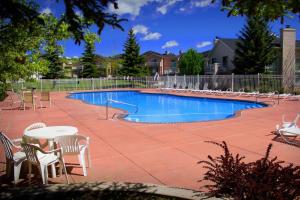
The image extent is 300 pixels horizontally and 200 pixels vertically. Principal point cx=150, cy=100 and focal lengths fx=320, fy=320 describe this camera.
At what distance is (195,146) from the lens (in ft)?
24.1

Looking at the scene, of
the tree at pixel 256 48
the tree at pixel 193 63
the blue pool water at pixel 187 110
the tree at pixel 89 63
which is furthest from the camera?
the tree at pixel 89 63

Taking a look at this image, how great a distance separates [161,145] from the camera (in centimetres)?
753

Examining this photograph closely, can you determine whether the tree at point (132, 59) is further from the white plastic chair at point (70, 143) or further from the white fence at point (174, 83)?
the white plastic chair at point (70, 143)

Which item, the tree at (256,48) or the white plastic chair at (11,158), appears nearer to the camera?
the white plastic chair at (11,158)

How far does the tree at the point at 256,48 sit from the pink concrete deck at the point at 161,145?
1984 cm

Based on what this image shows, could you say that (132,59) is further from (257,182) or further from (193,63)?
(257,182)

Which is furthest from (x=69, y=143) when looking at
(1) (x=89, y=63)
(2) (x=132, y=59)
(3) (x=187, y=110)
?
(1) (x=89, y=63)

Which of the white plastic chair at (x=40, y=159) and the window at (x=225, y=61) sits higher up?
the window at (x=225, y=61)

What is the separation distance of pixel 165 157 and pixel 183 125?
365 centimetres

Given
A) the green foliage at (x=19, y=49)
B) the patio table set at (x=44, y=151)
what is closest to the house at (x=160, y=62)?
the green foliage at (x=19, y=49)

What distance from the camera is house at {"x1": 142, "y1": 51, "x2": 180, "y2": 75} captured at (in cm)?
7044

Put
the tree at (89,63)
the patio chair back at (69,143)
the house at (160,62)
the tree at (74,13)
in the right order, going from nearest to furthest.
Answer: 1. the tree at (74,13)
2. the patio chair back at (69,143)
3. the tree at (89,63)
4. the house at (160,62)

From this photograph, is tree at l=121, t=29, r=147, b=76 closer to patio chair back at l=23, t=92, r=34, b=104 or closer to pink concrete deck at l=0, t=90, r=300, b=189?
patio chair back at l=23, t=92, r=34, b=104

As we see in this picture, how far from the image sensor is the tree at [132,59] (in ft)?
136
